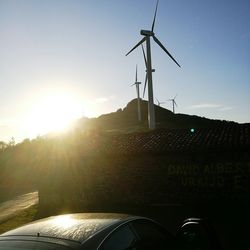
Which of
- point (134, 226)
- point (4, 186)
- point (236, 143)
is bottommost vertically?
point (4, 186)

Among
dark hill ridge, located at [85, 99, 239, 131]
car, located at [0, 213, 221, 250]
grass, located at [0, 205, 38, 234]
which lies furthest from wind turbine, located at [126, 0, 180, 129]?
dark hill ridge, located at [85, 99, 239, 131]

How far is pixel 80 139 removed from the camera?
80.2 ft

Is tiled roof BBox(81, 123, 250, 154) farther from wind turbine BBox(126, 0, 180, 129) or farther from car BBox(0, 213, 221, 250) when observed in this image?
car BBox(0, 213, 221, 250)

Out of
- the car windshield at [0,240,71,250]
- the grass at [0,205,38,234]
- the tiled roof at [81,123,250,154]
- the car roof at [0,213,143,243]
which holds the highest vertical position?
the tiled roof at [81,123,250,154]

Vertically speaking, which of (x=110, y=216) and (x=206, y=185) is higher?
(x=110, y=216)

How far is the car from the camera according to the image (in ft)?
11.1

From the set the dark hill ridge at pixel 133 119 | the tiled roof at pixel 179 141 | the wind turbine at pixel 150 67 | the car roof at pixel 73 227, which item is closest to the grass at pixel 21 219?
the tiled roof at pixel 179 141

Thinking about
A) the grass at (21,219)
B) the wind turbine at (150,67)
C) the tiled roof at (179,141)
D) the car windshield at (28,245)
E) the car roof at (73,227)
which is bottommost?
the grass at (21,219)

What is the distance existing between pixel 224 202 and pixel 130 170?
5.17 m

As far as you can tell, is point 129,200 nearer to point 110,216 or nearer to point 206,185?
point 206,185

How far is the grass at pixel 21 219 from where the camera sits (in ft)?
54.5

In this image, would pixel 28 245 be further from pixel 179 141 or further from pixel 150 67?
pixel 150 67

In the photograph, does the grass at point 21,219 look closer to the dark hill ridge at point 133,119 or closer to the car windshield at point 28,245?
the car windshield at point 28,245

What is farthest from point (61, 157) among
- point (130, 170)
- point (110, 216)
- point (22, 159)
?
point (22, 159)
